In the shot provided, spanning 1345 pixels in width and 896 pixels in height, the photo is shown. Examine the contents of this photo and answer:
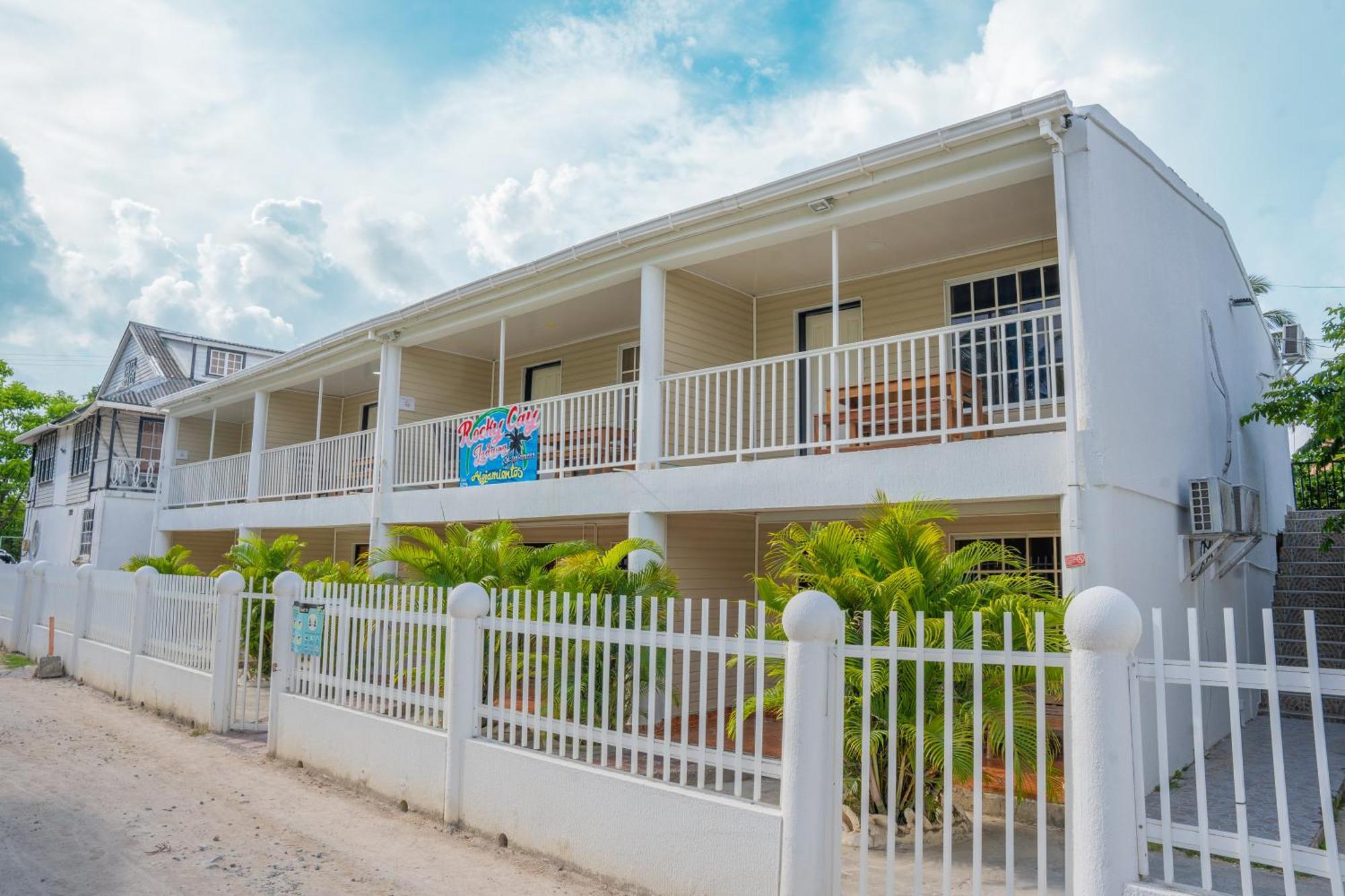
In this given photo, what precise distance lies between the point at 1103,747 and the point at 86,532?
26865 millimetres

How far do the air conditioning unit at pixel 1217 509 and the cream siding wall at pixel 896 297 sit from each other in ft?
9.56

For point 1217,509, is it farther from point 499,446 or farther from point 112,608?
point 112,608

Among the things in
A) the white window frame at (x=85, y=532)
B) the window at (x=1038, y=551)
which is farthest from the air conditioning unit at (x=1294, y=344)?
the white window frame at (x=85, y=532)

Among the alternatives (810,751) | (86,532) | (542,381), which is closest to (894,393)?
(810,751)

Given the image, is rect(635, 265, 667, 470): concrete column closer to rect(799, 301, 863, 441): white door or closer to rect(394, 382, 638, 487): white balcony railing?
rect(394, 382, 638, 487): white balcony railing

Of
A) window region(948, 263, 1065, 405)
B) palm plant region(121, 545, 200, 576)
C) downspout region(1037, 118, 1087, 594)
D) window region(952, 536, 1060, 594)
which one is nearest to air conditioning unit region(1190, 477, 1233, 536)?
window region(952, 536, 1060, 594)

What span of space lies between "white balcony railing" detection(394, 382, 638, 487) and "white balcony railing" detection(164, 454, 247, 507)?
608 cm

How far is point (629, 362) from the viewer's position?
13.8 meters

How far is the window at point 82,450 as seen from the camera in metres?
24.3

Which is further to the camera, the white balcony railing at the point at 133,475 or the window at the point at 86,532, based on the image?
the window at the point at 86,532

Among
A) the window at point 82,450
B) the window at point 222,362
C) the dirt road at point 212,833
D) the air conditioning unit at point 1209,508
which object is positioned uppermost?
the window at point 222,362

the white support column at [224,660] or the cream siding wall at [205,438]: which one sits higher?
the cream siding wall at [205,438]

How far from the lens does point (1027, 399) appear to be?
9.34m

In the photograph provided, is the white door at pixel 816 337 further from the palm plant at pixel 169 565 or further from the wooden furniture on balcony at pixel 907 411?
the palm plant at pixel 169 565
